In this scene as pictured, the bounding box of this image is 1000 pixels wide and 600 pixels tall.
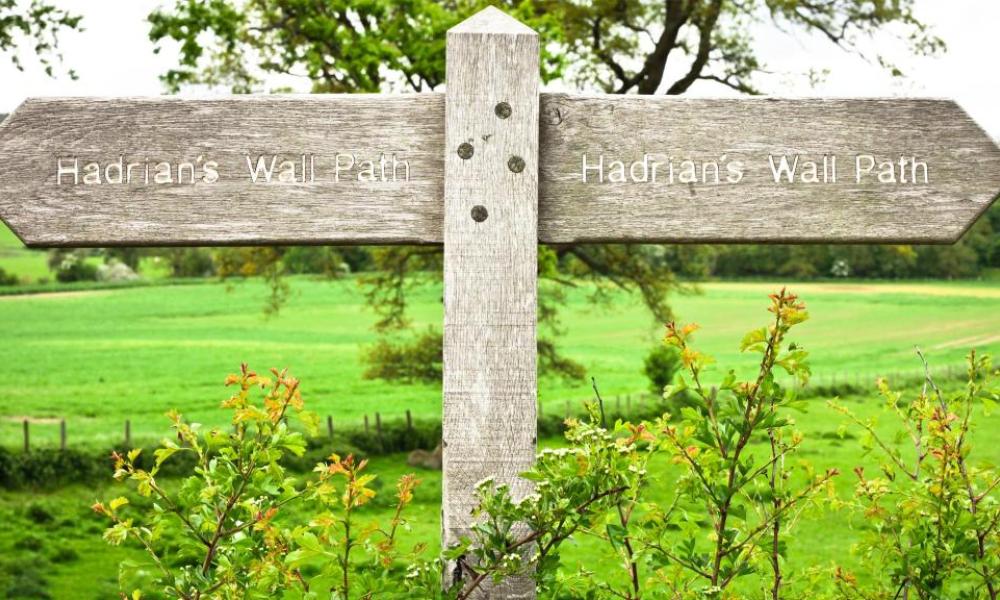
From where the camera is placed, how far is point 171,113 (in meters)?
2.77

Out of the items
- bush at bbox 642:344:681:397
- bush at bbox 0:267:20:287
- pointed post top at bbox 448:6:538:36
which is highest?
pointed post top at bbox 448:6:538:36

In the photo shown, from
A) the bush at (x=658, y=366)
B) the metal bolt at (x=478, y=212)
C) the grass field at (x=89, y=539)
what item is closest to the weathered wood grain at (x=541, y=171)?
the metal bolt at (x=478, y=212)

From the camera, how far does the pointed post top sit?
8.80 feet

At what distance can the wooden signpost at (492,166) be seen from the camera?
2.67 m

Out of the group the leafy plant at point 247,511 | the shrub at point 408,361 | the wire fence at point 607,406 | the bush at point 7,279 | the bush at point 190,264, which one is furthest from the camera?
the bush at point 190,264

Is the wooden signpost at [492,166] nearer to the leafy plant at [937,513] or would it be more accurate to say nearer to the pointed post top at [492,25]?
the pointed post top at [492,25]

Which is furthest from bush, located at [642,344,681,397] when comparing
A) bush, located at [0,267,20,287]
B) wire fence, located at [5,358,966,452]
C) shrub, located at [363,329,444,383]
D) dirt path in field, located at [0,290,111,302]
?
bush, located at [0,267,20,287]

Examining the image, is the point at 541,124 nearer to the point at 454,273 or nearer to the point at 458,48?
the point at 458,48

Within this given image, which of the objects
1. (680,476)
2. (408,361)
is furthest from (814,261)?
(680,476)

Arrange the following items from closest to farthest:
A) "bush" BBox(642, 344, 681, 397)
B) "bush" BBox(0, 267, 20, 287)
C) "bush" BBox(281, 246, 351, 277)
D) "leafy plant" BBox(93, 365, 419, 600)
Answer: "leafy plant" BBox(93, 365, 419, 600)
"bush" BBox(281, 246, 351, 277)
"bush" BBox(642, 344, 681, 397)
"bush" BBox(0, 267, 20, 287)

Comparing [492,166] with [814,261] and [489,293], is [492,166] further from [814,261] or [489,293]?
[814,261]

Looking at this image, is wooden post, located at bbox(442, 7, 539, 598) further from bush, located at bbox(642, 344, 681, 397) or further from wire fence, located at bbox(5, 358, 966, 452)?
bush, located at bbox(642, 344, 681, 397)

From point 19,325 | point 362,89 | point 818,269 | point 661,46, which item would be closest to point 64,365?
point 19,325

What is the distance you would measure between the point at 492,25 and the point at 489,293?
2.27ft
